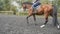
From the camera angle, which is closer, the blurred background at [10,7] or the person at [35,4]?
the person at [35,4]

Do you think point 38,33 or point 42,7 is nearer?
point 38,33

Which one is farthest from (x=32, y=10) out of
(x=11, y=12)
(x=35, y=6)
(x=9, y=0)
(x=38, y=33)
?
(x=9, y=0)

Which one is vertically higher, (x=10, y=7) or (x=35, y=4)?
(x=35, y=4)

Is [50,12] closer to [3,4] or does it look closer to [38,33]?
[38,33]

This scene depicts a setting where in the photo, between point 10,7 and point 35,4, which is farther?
point 10,7

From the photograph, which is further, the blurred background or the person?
the blurred background

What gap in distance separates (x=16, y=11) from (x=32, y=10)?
980 centimetres

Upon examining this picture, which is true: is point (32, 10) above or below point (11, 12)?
above

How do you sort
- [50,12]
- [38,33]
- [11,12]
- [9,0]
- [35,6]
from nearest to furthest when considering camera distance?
[38,33] < [50,12] < [35,6] < [11,12] < [9,0]

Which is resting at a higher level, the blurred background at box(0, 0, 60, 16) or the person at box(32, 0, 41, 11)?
the person at box(32, 0, 41, 11)

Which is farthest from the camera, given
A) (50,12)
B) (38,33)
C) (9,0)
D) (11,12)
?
(9,0)

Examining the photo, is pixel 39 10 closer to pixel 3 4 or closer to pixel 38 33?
pixel 38 33

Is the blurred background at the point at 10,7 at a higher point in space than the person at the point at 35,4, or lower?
lower

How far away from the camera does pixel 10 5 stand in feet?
72.5
